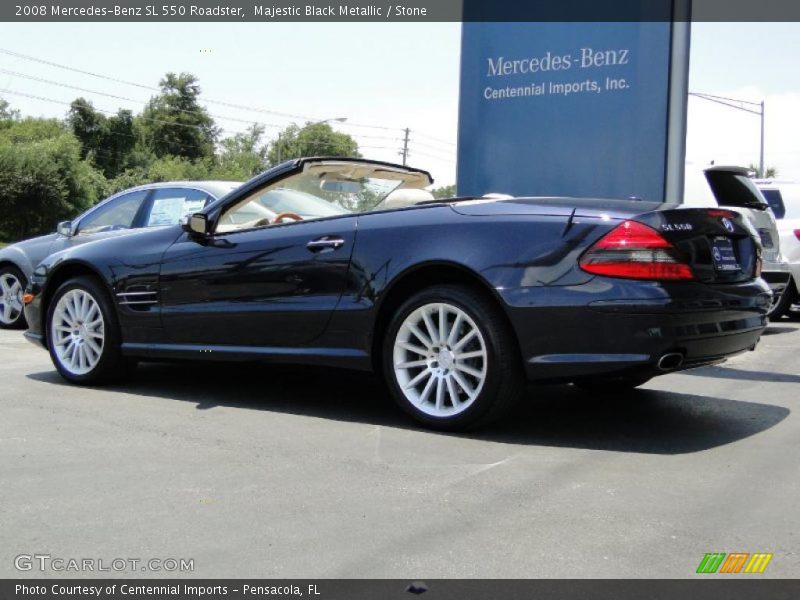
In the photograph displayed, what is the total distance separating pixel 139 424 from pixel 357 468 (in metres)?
1.54

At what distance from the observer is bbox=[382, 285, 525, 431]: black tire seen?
4.38m

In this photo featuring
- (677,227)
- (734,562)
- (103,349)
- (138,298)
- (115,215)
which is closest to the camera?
(734,562)

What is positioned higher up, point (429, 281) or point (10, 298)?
point (429, 281)

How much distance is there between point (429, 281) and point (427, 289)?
0.09 m

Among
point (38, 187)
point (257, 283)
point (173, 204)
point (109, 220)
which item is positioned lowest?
point (257, 283)

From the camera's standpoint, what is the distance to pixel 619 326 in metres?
4.14

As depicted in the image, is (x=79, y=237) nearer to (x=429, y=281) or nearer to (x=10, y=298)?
(x=10, y=298)

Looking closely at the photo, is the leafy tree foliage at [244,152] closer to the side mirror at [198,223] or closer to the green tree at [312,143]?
the green tree at [312,143]

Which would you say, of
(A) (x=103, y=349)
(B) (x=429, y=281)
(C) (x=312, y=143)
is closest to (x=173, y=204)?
(A) (x=103, y=349)

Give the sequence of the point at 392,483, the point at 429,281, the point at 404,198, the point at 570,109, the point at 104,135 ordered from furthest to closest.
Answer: the point at 104,135
the point at 570,109
the point at 404,198
the point at 429,281
the point at 392,483

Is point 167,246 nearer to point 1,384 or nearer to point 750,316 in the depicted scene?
point 1,384

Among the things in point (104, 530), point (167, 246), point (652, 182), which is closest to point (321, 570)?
point (104, 530)

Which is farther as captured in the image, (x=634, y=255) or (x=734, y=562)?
(x=634, y=255)

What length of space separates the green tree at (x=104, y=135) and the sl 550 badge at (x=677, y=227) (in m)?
74.9
